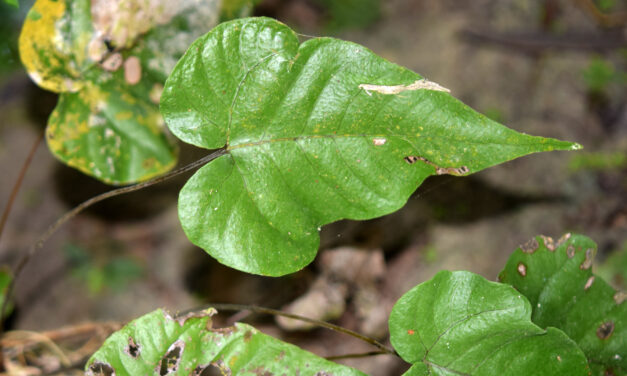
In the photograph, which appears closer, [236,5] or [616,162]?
[236,5]

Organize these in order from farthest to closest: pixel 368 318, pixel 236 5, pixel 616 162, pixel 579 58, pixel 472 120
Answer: pixel 579 58
pixel 616 162
pixel 368 318
pixel 236 5
pixel 472 120

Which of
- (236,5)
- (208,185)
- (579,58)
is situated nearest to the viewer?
(208,185)

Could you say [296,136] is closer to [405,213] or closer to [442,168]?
[442,168]

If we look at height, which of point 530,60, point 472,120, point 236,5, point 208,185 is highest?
point 236,5

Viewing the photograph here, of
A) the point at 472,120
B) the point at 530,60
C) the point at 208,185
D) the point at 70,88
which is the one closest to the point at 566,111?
the point at 530,60

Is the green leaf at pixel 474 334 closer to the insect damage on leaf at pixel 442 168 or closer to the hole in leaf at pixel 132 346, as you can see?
the insect damage on leaf at pixel 442 168

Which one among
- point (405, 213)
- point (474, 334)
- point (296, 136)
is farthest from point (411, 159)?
point (405, 213)

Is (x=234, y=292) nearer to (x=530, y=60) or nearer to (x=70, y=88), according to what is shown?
(x=70, y=88)
